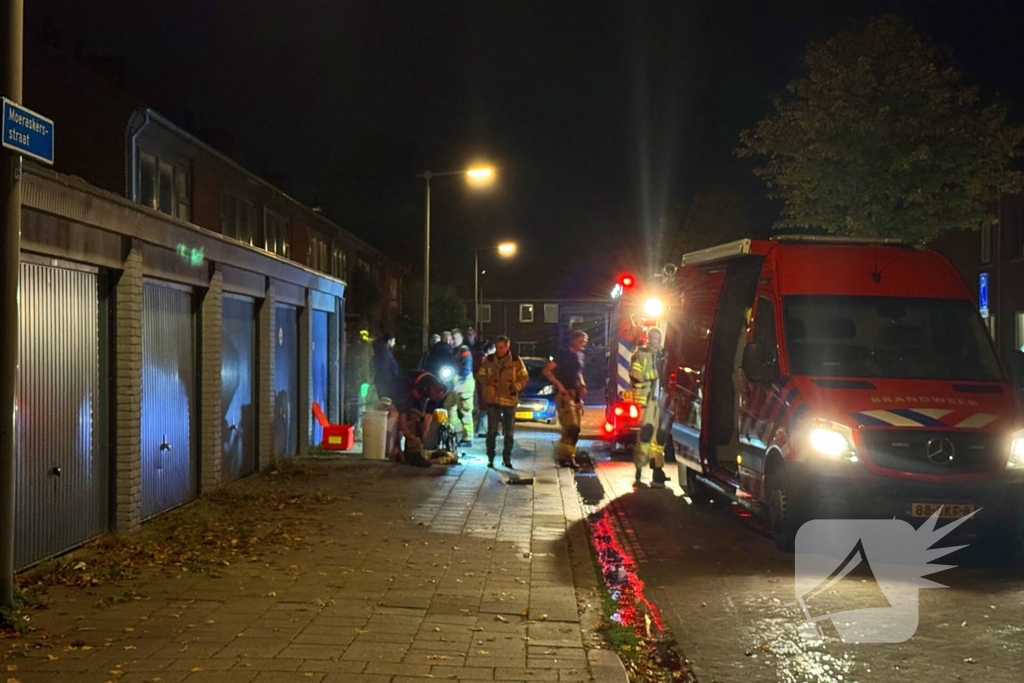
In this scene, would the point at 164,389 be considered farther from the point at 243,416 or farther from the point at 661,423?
the point at 661,423

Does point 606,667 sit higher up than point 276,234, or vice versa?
point 276,234

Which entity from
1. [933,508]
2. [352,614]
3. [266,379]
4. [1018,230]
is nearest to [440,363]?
[266,379]

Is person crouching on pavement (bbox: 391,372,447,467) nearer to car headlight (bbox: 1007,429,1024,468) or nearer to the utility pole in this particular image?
car headlight (bbox: 1007,429,1024,468)

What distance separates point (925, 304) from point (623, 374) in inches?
356

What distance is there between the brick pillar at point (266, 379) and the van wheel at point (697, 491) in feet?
18.5

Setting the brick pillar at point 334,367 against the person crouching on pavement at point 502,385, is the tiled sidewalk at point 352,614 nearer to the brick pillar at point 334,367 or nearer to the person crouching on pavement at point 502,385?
the person crouching on pavement at point 502,385

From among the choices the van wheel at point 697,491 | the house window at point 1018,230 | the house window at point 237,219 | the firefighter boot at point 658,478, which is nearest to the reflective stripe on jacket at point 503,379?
the firefighter boot at point 658,478

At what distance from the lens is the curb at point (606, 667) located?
5738mm

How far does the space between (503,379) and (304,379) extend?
11.7 ft

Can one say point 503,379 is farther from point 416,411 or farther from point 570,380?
point 416,411

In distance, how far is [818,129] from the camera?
66.7 feet

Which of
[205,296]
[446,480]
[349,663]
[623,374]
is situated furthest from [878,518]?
[623,374]

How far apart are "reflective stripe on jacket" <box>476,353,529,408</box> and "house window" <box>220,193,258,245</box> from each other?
1146 centimetres
